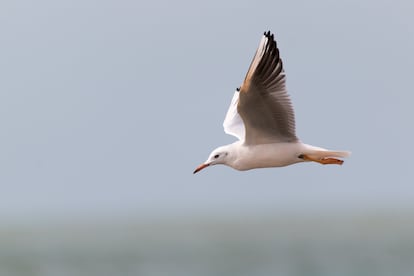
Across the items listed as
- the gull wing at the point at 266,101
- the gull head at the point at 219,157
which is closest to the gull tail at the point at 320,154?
the gull wing at the point at 266,101

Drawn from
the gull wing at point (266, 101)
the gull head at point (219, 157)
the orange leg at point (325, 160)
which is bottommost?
the orange leg at point (325, 160)

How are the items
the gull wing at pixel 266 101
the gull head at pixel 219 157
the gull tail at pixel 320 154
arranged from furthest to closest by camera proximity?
the gull head at pixel 219 157, the gull tail at pixel 320 154, the gull wing at pixel 266 101

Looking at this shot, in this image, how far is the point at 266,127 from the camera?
39.4ft

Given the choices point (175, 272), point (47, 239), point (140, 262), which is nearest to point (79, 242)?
point (47, 239)

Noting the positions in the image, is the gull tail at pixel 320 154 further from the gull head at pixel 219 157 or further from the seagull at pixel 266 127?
the gull head at pixel 219 157

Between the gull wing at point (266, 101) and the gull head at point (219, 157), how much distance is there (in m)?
0.26

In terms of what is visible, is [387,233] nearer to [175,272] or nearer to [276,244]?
[276,244]

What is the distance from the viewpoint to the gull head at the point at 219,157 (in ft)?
40.1

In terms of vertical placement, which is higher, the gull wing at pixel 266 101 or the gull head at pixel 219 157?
the gull wing at pixel 266 101

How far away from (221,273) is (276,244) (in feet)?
52.3

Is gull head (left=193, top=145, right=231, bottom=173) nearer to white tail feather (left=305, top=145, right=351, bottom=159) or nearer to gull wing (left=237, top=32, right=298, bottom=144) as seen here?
gull wing (left=237, top=32, right=298, bottom=144)

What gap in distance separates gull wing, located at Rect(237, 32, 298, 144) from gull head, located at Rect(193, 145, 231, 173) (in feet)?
0.86

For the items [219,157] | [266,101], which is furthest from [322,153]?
[219,157]

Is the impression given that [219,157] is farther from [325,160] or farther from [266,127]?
[325,160]
